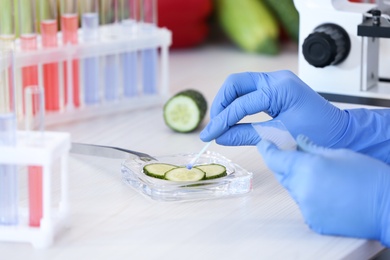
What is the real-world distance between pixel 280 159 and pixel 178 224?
0.18 meters

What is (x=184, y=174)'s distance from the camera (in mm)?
1444

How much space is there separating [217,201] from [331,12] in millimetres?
477

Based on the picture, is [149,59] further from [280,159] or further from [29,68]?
[280,159]

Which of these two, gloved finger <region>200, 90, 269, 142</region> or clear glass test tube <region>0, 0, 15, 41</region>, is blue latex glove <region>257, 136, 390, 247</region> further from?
clear glass test tube <region>0, 0, 15, 41</region>

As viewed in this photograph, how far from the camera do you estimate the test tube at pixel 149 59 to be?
193cm

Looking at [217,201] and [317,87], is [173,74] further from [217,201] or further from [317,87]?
[217,201]

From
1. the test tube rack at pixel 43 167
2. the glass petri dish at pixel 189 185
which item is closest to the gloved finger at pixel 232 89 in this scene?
the glass petri dish at pixel 189 185

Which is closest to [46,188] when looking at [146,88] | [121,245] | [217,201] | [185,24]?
[121,245]

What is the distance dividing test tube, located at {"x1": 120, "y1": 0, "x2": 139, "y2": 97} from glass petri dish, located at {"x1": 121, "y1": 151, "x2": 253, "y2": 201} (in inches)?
16.9

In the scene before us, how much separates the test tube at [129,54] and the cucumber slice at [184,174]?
0.49m

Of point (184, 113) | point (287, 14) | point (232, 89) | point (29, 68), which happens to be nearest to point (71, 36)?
point (29, 68)

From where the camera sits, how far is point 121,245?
49.6 inches

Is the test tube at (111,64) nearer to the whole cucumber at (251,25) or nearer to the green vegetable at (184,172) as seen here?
the green vegetable at (184,172)

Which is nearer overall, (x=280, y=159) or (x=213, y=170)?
(x=280, y=159)
